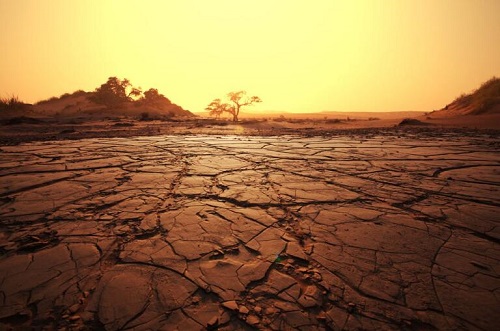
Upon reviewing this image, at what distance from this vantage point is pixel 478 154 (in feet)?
15.0

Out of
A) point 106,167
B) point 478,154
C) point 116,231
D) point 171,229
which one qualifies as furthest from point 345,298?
point 478,154

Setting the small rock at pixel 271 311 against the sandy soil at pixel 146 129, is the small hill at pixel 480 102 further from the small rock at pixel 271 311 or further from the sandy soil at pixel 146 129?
the small rock at pixel 271 311

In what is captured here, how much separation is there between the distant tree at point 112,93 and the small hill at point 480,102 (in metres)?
26.5

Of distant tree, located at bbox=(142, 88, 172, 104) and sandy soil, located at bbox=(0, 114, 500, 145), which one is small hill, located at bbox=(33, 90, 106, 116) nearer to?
distant tree, located at bbox=(142, 88, 172, 104)

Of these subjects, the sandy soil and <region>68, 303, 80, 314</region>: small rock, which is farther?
the sandy soil

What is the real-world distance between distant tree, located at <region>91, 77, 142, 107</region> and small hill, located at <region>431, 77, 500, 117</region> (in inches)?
1043

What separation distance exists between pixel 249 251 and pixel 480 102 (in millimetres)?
17896

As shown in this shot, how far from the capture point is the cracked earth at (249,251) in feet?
4.06

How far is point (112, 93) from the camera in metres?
24.4

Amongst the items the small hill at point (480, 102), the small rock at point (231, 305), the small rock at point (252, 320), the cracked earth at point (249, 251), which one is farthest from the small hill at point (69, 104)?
the small hill at point (480, 102)

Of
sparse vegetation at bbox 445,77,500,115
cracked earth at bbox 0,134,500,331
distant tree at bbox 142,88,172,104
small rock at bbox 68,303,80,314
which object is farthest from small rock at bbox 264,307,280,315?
distant tree at bbox 142,88,172,104

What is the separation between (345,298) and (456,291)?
0.60 meters

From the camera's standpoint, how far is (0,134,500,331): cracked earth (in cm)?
124

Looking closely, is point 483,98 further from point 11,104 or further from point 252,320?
point 11,104
